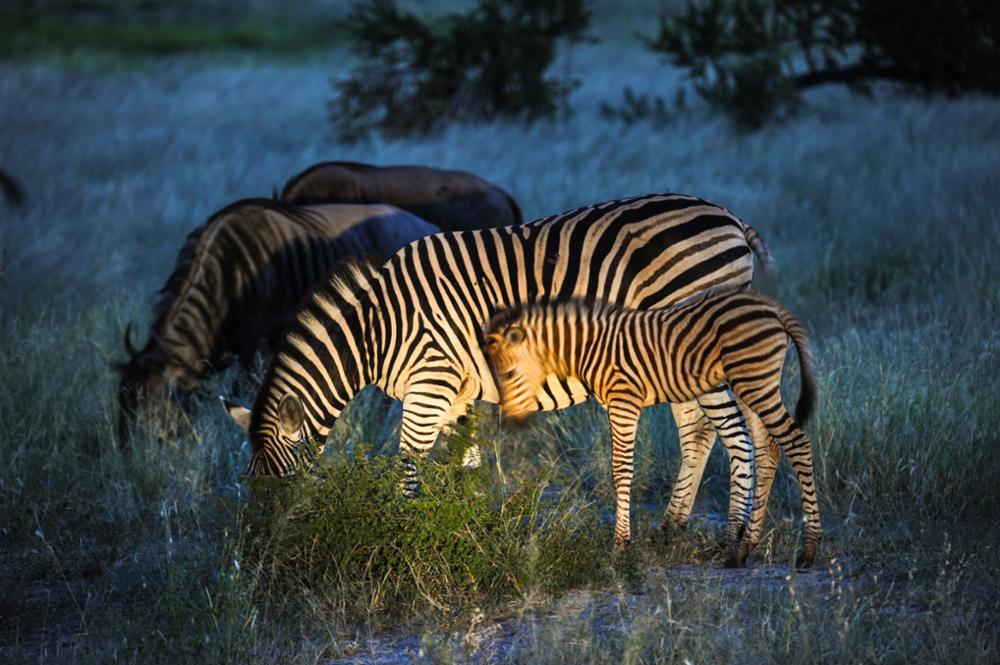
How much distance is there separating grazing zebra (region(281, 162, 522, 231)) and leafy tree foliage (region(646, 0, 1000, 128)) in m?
7.22

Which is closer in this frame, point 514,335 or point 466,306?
point 514,335

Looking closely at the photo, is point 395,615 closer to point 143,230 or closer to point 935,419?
point 935,419

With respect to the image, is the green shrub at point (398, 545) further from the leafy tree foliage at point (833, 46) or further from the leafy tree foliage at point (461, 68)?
the leafy tree foliage at point (461, 68)

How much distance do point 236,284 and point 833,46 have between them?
43.8 feet

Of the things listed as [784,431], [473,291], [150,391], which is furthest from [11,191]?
[784,431]

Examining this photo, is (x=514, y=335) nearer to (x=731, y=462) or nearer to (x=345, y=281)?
(x=345, y=281)

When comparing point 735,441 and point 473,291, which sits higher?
point 473,291

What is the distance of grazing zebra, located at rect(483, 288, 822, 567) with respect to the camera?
4797 mm

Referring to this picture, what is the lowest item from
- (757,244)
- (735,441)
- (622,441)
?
(735,441)

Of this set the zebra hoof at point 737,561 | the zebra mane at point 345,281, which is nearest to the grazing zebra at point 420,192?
the zebra mane at point 345,281

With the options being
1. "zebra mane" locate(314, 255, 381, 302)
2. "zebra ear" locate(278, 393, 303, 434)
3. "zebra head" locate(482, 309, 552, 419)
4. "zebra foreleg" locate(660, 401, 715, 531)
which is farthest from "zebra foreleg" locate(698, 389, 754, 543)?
"zebra ear" locate(278, 393, 303, 434)

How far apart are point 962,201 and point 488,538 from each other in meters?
7.45

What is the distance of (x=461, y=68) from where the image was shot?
17.8 metres

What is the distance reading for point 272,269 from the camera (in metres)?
7.71
